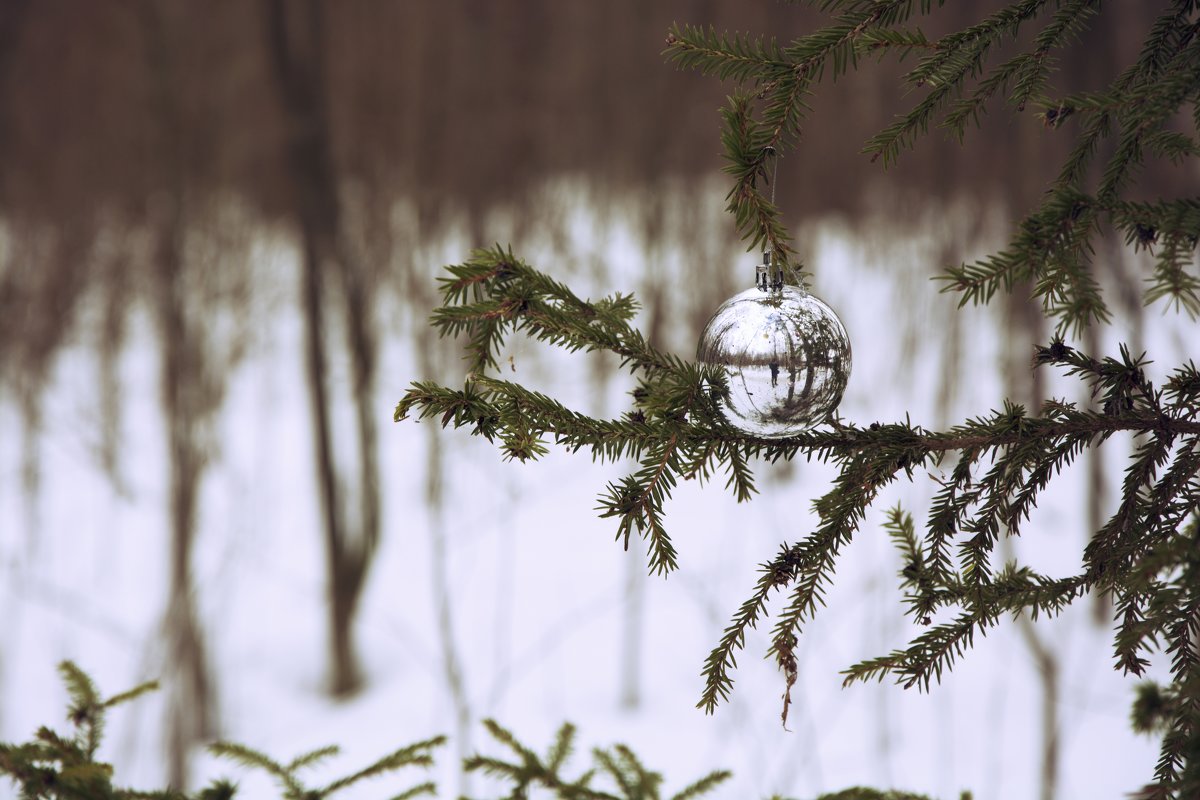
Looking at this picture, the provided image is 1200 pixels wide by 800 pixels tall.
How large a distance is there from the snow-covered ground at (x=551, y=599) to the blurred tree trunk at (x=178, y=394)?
0.20 m

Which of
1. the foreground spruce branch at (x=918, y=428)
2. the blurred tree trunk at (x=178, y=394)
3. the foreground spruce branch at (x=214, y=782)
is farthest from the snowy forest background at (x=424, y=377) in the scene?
the foreground spruce branch at (x=918, y=428)

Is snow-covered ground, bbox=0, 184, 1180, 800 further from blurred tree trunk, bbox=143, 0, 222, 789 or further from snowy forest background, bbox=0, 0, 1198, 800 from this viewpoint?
blurred tree trunk, bbox=143, 0, 222, 789

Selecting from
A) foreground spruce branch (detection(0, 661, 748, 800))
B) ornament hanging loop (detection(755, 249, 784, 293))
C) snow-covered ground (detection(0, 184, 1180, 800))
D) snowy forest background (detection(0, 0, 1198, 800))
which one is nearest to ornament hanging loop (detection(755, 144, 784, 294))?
ornament hanging loop (detection(755, 249, 784, 293))

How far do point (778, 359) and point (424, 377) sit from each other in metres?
2.99

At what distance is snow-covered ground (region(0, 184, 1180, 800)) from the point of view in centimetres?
445

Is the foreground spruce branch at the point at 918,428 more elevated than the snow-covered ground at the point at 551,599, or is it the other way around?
the snow-covered ground at the point at 551,599

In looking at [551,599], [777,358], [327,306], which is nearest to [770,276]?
[777,358]

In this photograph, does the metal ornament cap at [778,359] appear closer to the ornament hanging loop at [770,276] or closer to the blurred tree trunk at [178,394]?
the ornament hanging loop at [770,276]

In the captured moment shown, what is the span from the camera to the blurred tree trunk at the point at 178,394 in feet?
13.2

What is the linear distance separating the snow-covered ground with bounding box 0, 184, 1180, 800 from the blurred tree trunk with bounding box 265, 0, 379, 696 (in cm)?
41

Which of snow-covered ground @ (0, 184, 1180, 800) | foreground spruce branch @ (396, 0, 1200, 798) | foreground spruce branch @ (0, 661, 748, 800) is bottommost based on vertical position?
foreground spruce branch @ (0, 661, 748, 800)

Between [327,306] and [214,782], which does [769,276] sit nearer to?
[214,782]

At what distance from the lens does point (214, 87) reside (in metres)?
4.23

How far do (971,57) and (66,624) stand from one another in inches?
226
